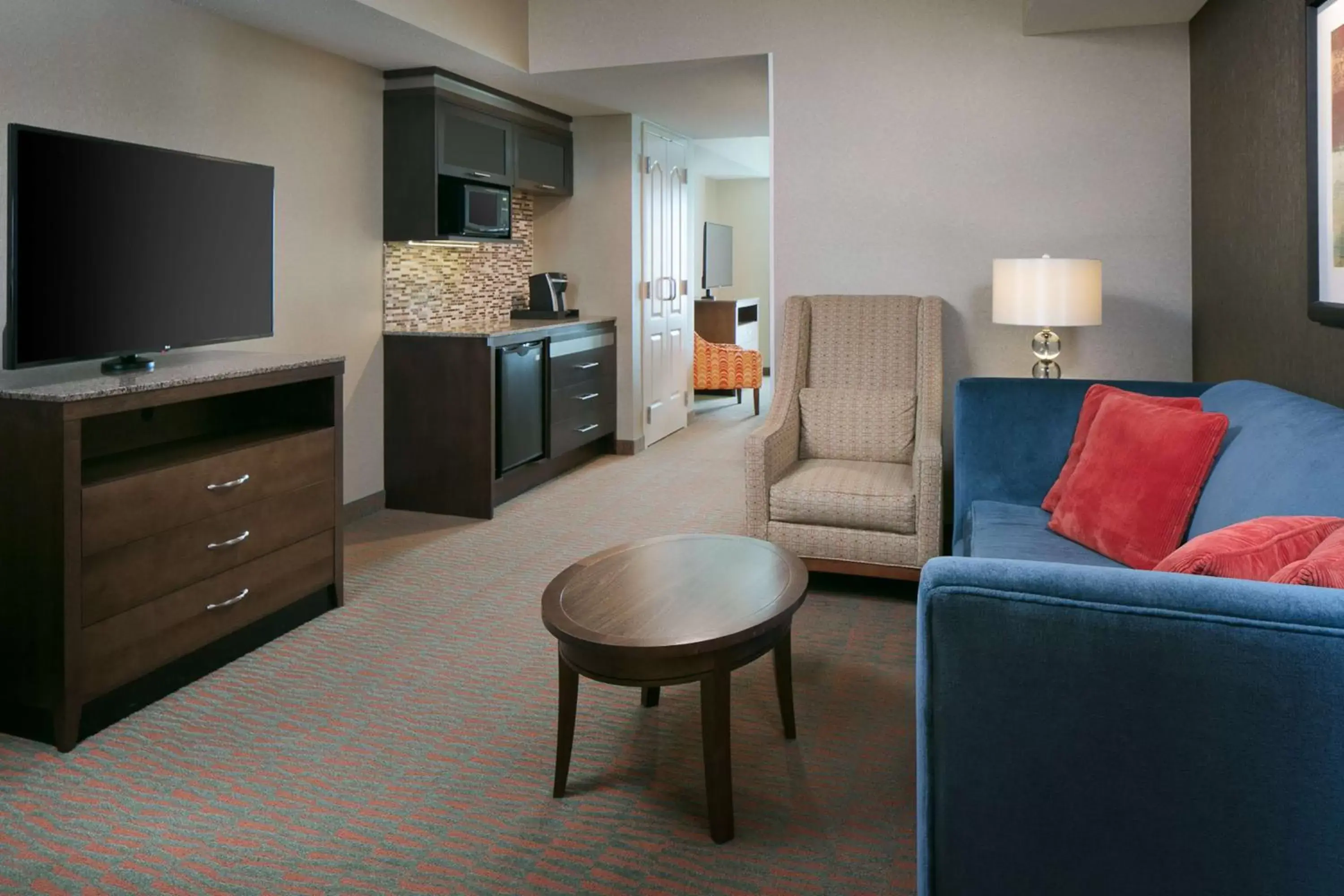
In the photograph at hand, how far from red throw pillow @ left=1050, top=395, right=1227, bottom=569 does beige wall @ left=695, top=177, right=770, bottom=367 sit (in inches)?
339

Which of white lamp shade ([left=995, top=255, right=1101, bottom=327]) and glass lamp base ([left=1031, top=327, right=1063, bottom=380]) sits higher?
white lamp shade ([left=995, top=255, right=1101, bottom=327])

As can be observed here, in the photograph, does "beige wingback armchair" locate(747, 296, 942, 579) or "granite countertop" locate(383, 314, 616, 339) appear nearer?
"beige wingback armchair" locate(747, 296, 942, 579)

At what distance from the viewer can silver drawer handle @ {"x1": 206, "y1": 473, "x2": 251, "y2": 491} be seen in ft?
9.37

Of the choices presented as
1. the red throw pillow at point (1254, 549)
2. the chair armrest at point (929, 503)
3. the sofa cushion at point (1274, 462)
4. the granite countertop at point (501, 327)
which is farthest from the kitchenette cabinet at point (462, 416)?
the red throw pillow at point (1254, 549)

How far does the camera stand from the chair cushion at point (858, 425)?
12.8 feet

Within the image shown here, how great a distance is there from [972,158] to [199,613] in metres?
3.41

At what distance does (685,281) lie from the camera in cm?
Result: 740

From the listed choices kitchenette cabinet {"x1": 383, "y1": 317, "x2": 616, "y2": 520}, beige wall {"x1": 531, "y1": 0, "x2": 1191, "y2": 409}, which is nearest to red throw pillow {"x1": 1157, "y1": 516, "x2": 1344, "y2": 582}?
beige wall {"x1": 531, "y1": 0, "x2": 1191, "y2": 409}

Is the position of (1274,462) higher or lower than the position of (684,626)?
higher

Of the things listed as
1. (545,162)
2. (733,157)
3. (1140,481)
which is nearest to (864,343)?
(1140,481)

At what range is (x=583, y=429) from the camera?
236 inches

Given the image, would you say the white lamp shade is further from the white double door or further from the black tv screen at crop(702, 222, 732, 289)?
the black tv screen at crop(702, 222, 732, 289)

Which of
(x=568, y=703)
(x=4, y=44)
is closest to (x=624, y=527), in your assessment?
(x=568, y=703)

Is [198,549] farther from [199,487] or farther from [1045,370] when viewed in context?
[1045,370]
